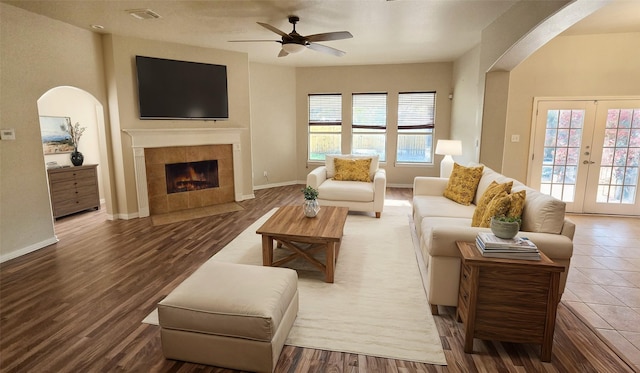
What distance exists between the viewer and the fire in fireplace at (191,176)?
5.61 m

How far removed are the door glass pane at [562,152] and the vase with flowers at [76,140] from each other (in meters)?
7.67

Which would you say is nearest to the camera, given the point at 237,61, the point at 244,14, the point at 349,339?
the point at 349,339

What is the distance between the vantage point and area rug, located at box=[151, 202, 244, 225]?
5047 millimetres

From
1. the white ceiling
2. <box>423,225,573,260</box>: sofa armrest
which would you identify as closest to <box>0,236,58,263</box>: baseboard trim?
the white ceiling

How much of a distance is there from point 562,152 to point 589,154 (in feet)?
1.23

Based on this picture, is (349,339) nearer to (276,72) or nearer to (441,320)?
(441,320)

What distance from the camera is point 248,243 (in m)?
4.03

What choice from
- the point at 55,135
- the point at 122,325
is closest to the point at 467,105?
the point at 122,325

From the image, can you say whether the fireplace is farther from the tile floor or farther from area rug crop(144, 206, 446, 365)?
the tile floor

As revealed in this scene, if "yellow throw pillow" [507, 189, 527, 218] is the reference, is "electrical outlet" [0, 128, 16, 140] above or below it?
above

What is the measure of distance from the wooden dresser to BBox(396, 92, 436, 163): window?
6123 mm

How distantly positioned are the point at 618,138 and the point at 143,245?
23.4ft

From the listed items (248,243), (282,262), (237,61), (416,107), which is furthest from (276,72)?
(282,262)

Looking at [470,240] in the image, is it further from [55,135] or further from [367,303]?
[55,135]
